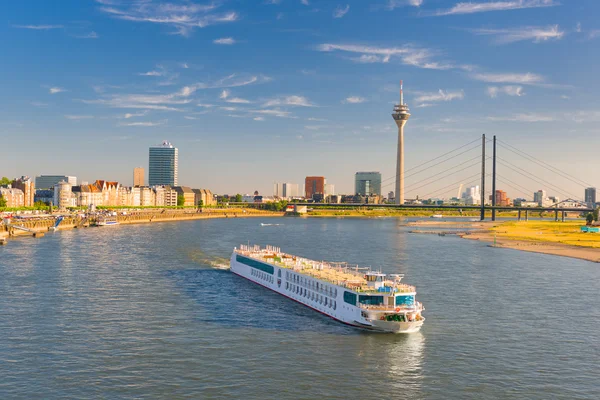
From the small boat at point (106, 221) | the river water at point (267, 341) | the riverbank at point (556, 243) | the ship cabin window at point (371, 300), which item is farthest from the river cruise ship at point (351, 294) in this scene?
the small boat at point (106, 221)

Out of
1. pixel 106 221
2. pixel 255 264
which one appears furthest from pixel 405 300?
pixel 106 221

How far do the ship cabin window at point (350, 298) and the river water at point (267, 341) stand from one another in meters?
2.10

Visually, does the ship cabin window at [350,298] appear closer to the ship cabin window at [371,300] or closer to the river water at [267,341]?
the ship cabin window at [371,300]

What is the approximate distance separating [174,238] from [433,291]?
248ft

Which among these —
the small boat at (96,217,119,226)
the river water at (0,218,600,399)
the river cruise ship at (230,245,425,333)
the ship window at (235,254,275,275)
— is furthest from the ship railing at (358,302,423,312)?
the small boat at (96,217,119,226)

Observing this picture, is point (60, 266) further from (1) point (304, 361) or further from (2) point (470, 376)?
(2) point (470, 376)

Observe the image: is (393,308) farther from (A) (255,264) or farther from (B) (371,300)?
(A) (255,264)

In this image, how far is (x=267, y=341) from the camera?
3703 cm

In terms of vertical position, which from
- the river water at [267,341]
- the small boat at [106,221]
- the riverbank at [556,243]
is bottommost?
the river water at [267,341]

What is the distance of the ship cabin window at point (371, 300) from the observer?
41312 mm

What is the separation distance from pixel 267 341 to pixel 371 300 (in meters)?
8.78

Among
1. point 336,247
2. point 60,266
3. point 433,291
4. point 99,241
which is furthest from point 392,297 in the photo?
point 99,241

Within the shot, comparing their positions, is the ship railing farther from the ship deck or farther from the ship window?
the ship window

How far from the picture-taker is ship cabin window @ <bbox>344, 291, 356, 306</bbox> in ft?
138
